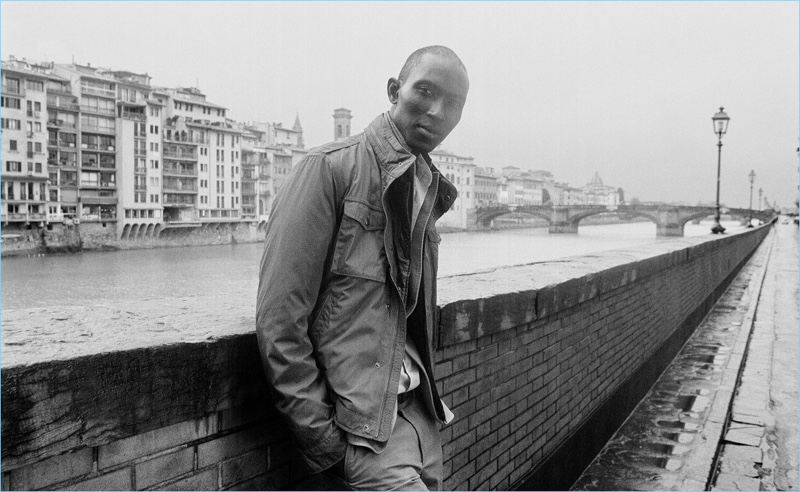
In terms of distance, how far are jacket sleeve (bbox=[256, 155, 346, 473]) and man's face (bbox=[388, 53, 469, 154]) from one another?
0.31 m

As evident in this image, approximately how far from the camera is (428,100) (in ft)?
5.74

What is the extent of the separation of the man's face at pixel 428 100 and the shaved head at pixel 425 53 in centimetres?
1

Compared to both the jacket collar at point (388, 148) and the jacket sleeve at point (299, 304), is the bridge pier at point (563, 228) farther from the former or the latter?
the jacket sleeve at point (299, 304)

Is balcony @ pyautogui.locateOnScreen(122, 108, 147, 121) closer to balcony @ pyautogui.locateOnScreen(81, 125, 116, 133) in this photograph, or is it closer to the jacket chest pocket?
balcony @ pyautogui.locateOnScreen(81, 125, 116, 133)

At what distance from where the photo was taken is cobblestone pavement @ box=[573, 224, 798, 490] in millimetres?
3771

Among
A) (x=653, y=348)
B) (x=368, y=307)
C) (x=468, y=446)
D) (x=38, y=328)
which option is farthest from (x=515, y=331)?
(x=653, y=348)

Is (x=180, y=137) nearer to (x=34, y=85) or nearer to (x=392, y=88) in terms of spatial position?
(x=34, y=85)

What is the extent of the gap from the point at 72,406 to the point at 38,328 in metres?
0.40

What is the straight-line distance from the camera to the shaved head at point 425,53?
1755mm

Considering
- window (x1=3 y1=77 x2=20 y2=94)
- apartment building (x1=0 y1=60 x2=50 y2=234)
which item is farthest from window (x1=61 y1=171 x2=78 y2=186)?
window (x1=3 y1=77 x2=20 y2=94)

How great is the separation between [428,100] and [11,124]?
2091 inches

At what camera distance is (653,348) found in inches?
226

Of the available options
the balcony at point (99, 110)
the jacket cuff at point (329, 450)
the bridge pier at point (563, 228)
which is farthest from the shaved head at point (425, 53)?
the bridge pier at point (563, 228)

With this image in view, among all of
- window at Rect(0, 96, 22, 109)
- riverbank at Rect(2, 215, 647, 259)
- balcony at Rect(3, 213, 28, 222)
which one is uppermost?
window at Rect(0, 96, 22, 109)
